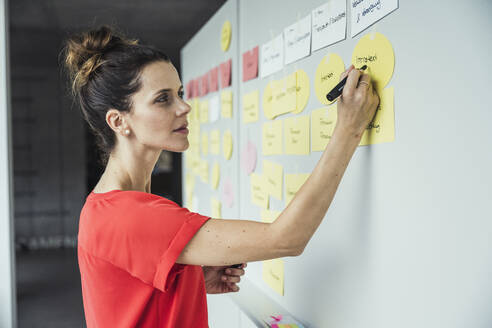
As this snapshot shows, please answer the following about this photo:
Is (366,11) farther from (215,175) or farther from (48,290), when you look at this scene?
(48,290)

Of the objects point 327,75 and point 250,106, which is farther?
point 250,106

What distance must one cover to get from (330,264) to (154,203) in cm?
45

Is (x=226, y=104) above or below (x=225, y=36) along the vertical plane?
below

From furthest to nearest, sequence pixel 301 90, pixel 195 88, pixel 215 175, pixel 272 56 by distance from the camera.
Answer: pixel 195 88 → pixel 215 175 → pixel 272 56 → pixel 301 90

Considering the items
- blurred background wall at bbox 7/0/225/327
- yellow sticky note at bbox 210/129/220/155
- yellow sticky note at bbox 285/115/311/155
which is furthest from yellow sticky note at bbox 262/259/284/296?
blurred background wall at bbox 7/0/225/327

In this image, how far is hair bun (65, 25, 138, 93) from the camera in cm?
100

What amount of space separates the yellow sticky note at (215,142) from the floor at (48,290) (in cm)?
226

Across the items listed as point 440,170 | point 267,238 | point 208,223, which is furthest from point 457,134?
point 208,223

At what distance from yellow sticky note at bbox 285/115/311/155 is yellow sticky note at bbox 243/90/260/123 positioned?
0.85ft

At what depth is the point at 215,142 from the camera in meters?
1.90

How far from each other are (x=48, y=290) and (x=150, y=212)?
4030mm

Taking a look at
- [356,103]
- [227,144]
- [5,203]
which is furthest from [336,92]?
[5,203]

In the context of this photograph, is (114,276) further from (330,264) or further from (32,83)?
(32,83)

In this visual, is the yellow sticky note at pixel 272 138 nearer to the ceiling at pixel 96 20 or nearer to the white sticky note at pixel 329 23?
the white sticky note at pixel 329 23
